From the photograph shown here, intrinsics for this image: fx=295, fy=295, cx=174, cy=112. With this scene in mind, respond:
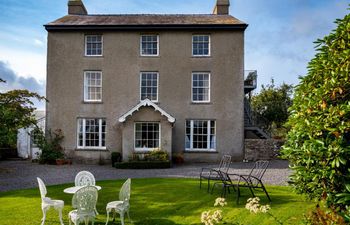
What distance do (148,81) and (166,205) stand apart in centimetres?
1390

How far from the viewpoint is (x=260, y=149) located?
21797 millimetres

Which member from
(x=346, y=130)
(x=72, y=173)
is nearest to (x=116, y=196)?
(x=72, y=173)

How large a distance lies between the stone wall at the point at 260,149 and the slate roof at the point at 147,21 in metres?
8.51

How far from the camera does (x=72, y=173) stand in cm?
1680

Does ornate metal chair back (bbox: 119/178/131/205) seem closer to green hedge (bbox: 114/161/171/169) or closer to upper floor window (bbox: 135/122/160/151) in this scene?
green hedge (bbox: 114/161/171/169)

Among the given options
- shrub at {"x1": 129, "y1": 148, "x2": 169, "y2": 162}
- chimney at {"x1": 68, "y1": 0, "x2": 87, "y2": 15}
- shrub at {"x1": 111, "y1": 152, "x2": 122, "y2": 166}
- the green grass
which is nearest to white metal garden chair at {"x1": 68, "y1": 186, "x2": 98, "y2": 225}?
the green grass

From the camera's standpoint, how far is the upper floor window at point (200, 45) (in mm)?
22219

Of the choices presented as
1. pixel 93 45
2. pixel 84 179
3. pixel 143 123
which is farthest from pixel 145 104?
pixel 84 179

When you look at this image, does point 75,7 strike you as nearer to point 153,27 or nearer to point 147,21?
point 147,21

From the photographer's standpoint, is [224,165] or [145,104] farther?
[145,104]

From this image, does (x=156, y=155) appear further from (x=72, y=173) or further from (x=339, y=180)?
(x=339, y=180)

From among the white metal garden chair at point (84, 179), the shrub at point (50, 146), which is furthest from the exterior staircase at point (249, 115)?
the white metal garden chair at point (84, 179)

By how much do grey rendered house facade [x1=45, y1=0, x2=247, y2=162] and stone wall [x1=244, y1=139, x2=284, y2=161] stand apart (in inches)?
23.4

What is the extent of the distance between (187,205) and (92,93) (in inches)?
603
